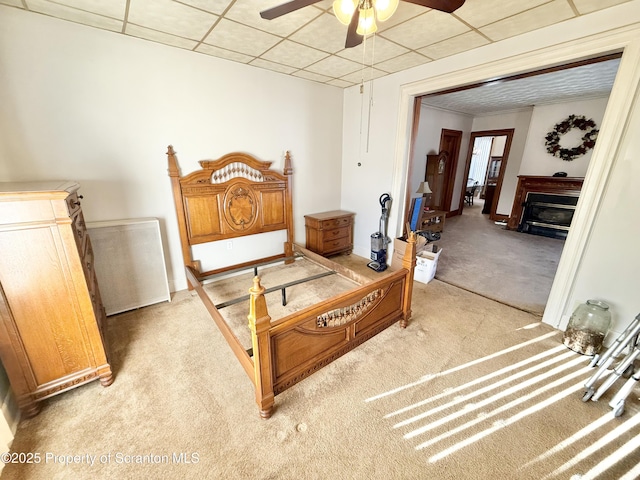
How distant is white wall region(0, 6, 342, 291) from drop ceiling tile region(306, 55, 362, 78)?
16.4 inches

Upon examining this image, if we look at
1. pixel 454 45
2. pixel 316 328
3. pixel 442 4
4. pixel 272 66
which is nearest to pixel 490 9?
pixel 454 45

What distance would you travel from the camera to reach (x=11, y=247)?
1410mm

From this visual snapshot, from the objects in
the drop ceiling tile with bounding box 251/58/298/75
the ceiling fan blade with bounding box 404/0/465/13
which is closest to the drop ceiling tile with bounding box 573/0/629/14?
the ceiling fan blade with bounding box 404/0/465/13

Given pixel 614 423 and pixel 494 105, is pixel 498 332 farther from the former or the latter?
pixel 494 105

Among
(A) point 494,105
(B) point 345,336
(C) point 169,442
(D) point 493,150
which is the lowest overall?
(C) point 169,442

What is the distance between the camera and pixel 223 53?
108 inches

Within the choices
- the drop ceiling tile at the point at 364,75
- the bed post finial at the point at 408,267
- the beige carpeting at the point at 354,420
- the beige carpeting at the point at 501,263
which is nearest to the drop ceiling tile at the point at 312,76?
the drop ceiling tile at the point at 364,75

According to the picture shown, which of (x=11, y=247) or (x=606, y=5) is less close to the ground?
(x=606, y=5)

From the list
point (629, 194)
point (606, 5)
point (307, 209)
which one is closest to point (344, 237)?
point (307, 209)

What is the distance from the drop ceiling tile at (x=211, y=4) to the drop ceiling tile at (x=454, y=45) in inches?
75.4

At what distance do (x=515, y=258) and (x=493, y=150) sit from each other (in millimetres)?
7379

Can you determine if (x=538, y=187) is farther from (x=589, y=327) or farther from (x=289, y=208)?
(x=289, y=208)

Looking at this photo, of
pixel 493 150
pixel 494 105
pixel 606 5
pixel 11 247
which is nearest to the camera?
pixel 11 247

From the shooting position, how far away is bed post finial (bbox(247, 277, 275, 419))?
1366mm
